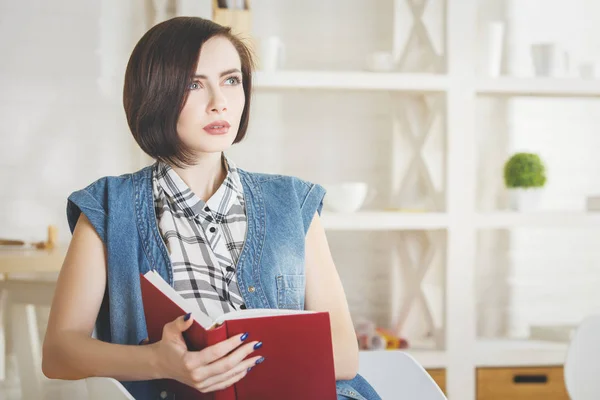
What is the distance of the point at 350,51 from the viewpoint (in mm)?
2998

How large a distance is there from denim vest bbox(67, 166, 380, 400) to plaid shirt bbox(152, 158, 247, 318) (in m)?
0.02

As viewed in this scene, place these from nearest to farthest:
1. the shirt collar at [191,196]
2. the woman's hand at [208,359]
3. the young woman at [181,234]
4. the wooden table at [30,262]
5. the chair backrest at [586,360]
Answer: the woman's hand at [208,359]
the young woman at [181,234]
the shirt collar at [191,196]
the chair backrest at [586,360]
the wooden table at [30,262]

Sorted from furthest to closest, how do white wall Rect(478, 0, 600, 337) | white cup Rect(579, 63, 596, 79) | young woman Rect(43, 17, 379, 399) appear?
white wall Rect(478, 0, 600, 337), white cup Rect(579, 63, 596, 79), young woman Rect(43, 17, 379, 399)

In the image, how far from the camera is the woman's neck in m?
1.39

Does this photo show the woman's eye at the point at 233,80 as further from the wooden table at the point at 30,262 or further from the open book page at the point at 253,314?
the wooden table at the point at 30,262

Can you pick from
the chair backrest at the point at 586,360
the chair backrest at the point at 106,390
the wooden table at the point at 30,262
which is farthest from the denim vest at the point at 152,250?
the wooden table at the point at 30,262

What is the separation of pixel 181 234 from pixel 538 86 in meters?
1.84

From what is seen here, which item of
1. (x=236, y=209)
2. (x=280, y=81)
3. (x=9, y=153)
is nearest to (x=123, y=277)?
(x=236, y=209)

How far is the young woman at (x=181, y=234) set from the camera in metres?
1.26

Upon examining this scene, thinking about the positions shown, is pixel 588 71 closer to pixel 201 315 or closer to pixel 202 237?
pixel 202 237

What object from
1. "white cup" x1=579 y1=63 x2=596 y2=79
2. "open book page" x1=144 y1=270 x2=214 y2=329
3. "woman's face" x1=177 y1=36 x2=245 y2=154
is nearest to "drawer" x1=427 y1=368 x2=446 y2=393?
"white cup" x1=579 y1=63 x2=596 y2=79

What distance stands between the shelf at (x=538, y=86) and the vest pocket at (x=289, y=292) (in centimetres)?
156

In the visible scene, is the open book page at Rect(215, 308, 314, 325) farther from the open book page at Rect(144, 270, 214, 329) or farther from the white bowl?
the white bowl

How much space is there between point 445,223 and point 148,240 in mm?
1570
